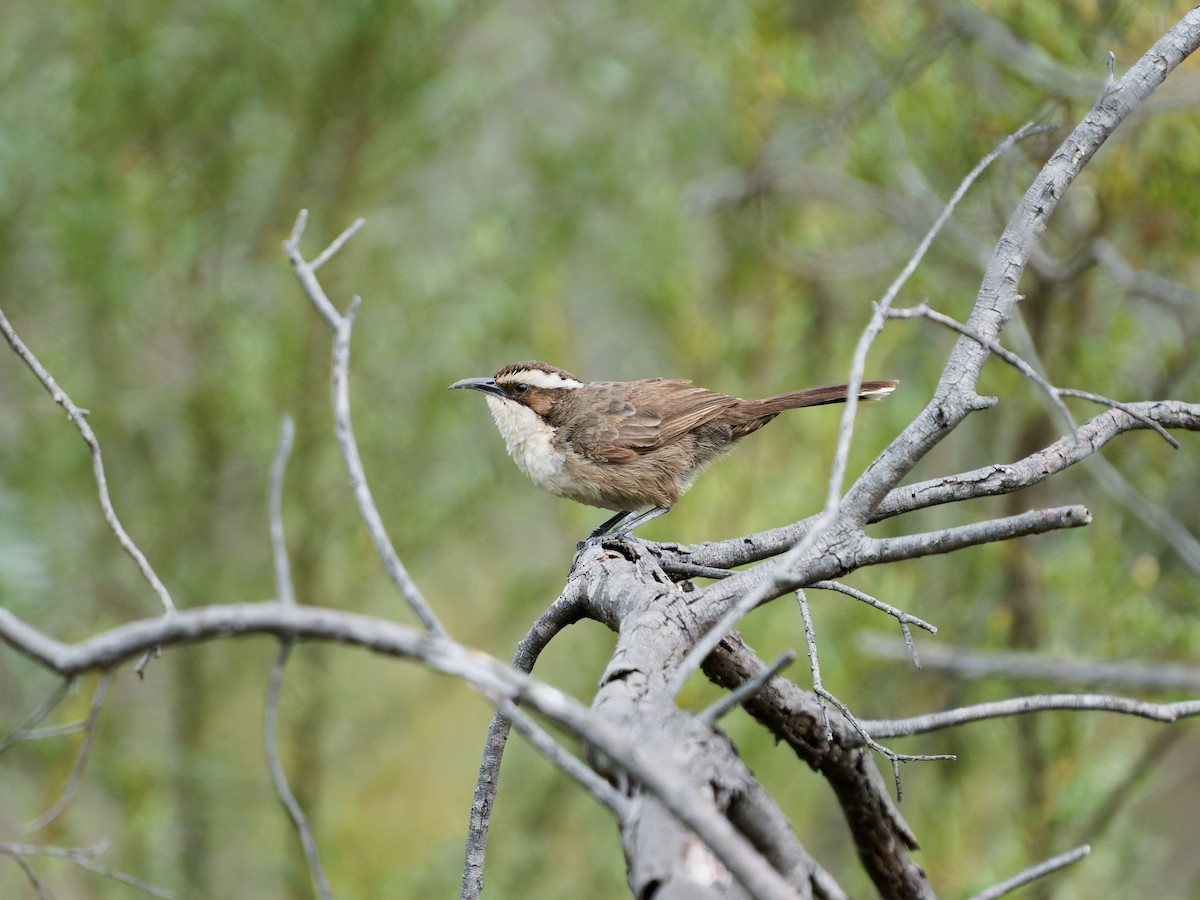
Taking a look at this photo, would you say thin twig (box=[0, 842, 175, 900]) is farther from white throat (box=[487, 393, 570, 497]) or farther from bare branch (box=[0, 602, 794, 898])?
white throat (box=[487, 393, 570, 497])

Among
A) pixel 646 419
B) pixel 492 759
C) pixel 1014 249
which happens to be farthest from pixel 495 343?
pixel 1014 249

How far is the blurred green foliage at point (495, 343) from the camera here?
5113 mm

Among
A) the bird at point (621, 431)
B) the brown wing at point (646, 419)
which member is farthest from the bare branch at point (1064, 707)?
the brown wing at point (646, 419)

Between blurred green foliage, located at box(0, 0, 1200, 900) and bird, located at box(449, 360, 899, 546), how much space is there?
1055 mm

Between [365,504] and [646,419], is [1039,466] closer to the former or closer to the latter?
[365,504]

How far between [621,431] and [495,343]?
1.84 metres

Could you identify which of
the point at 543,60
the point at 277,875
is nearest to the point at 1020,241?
the point at 543,60

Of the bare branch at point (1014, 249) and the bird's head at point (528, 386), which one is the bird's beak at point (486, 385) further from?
the bare branch at point (1014, 249)

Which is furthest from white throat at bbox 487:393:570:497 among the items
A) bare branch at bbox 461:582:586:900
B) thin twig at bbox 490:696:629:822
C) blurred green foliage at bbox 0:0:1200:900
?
thin twig at bbox 490:696:629:822

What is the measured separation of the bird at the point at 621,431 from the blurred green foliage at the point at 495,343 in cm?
105

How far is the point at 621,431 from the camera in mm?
4359

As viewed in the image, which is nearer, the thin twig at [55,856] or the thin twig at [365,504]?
the thin twig at [365,504]

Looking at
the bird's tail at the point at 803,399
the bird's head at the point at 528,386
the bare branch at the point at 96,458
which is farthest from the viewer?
the bird's head at the point at 528,386

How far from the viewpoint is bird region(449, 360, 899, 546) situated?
4293 millimetres
